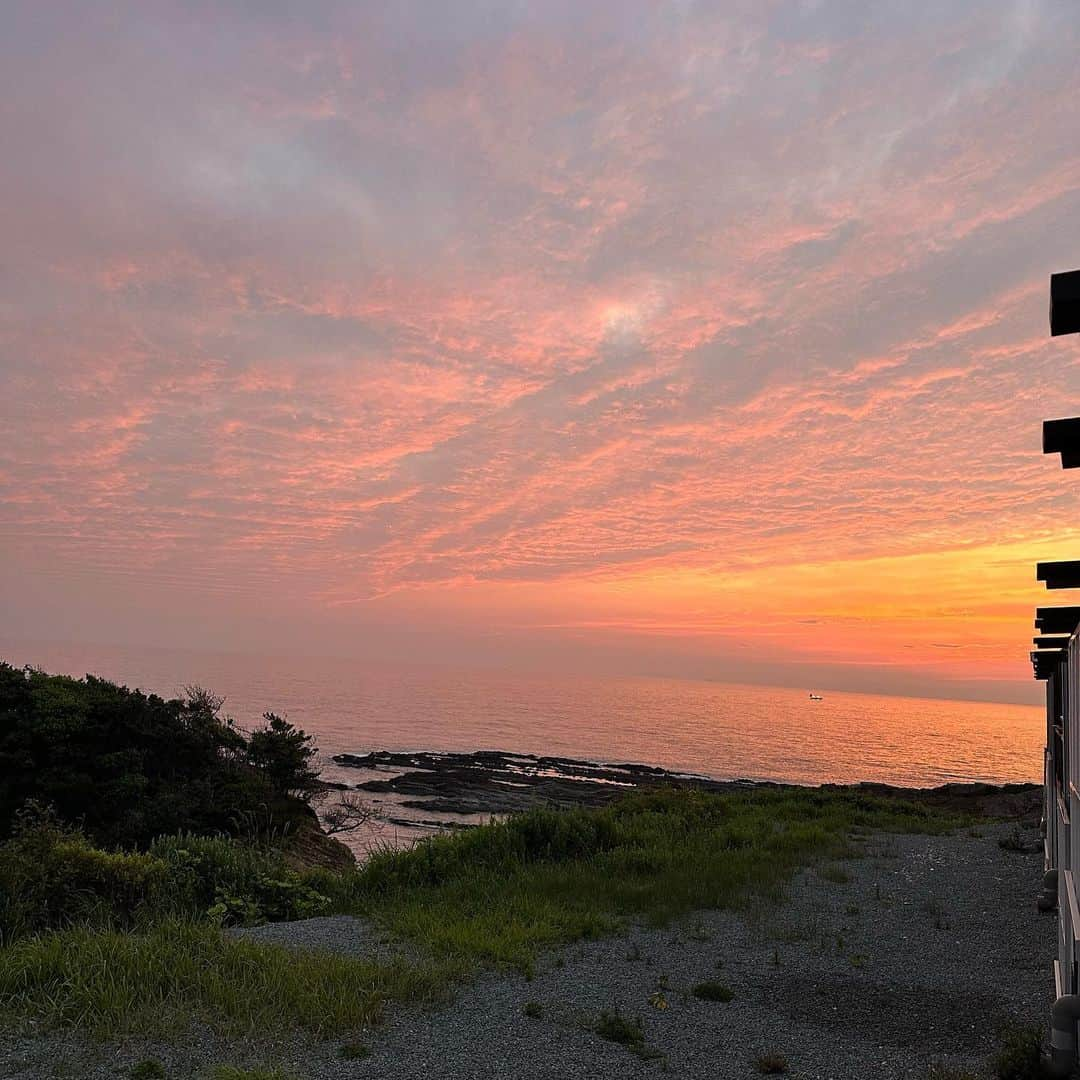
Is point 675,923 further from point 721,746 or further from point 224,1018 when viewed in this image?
point 721,746

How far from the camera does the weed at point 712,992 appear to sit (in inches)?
295

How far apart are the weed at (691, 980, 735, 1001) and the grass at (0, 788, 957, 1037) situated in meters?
1.66

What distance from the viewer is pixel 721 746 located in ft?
232

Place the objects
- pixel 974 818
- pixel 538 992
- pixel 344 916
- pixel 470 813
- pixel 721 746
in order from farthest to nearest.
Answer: pixel 721 746, pixel 470 813, pixel 974 818, pixel 344 916, pixel 538 992

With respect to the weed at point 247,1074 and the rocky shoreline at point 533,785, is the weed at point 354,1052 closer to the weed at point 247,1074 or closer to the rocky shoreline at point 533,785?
the weed at point 247,1074

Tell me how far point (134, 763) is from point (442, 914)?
49.7ft

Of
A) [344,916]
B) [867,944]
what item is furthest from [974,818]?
[344,916]

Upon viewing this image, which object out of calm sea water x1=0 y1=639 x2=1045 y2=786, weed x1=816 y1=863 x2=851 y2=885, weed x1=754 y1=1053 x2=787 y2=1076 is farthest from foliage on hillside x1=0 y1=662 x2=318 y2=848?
calm sea water x1=0 y1=639 x2=1045 y2=786

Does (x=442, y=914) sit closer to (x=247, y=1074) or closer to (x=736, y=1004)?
A: (x=736, y=1004)

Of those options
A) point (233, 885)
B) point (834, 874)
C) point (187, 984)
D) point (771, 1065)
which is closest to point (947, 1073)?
Answer: point (771, 1065)

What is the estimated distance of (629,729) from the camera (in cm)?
8088

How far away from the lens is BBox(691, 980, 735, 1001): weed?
24.6ft

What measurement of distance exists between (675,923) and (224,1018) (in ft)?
18.0

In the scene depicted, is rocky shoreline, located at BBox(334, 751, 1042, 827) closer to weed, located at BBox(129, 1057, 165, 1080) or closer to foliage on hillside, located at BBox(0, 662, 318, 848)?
foliage on hillside, located at BBox(0, 662, 318, 848)
